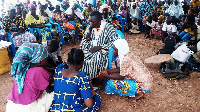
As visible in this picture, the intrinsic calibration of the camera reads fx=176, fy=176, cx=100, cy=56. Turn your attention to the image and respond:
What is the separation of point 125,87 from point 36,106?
1.41 metres

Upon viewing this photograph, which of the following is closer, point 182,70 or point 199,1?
point 182,70

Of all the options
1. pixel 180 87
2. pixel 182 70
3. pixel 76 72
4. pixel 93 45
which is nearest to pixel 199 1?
pixel 182 70

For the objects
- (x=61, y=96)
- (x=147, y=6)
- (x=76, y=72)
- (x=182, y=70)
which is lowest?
(x=182, y=70)

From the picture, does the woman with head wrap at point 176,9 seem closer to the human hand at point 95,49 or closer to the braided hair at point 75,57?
the human hand at point 95,49

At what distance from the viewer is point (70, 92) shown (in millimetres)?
2154

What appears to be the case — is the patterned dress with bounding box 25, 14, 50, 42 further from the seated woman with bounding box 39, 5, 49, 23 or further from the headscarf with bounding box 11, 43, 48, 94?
the headscarf with bounding box 11, 43, 48, 94

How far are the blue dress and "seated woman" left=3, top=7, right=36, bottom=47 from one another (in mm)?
3222

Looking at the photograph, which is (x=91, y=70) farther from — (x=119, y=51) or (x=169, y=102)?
(x=169, y=102)

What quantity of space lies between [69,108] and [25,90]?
584 mm

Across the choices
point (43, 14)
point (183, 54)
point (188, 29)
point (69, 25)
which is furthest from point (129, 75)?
point (43, 14)

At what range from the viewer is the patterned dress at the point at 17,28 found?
4.90 meters

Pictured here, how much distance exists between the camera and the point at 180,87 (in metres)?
3.41

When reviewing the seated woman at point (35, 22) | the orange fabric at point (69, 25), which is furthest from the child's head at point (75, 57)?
the orange fabric at point (69, 25)

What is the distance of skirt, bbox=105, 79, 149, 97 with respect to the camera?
2846 millimetres
